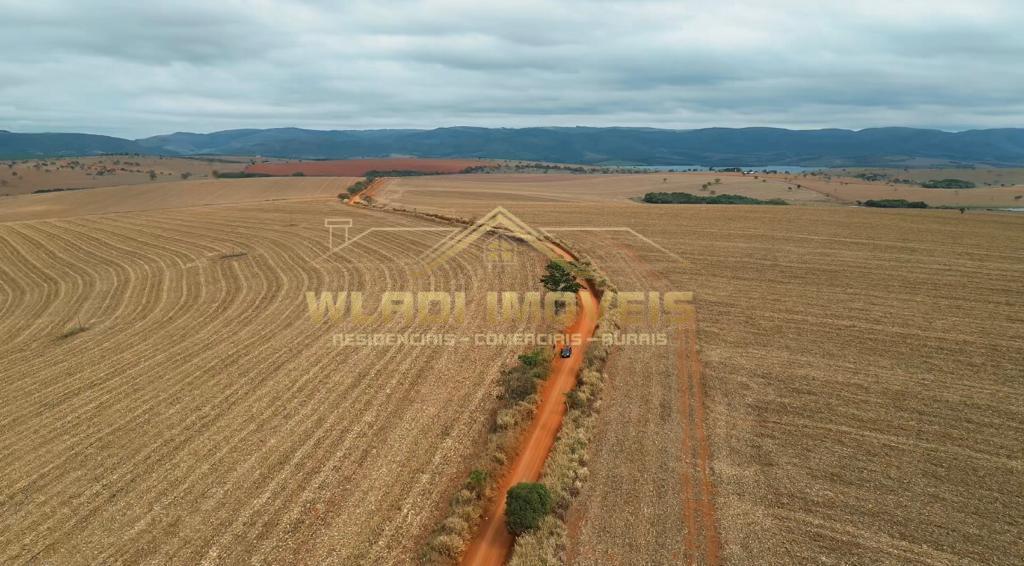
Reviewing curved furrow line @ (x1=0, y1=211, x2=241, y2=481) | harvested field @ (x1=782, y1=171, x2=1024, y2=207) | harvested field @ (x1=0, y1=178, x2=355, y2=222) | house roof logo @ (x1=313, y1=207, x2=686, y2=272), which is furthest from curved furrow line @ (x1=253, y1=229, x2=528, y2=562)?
harvested field @ (x1=782, y1=171, x2=1024, y2=207)

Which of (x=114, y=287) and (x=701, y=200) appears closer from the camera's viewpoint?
(x=114, y=287)

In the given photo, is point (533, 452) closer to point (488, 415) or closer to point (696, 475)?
point (488, 415)

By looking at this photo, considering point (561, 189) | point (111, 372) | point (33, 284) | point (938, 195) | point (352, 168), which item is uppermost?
point (352, 168)

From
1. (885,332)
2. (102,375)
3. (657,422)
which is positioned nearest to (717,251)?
(885,332)

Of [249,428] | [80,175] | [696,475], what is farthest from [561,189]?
[80,175]

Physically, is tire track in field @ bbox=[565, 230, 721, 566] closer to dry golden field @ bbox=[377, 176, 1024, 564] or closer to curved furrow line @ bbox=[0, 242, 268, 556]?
dry golden field @ bbox=[377, 176, 1024, 564]

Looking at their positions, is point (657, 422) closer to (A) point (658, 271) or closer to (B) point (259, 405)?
(B) point (259, 405)

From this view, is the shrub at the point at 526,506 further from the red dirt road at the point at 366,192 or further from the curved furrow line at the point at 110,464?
the red dirt road at the point at 366,192
